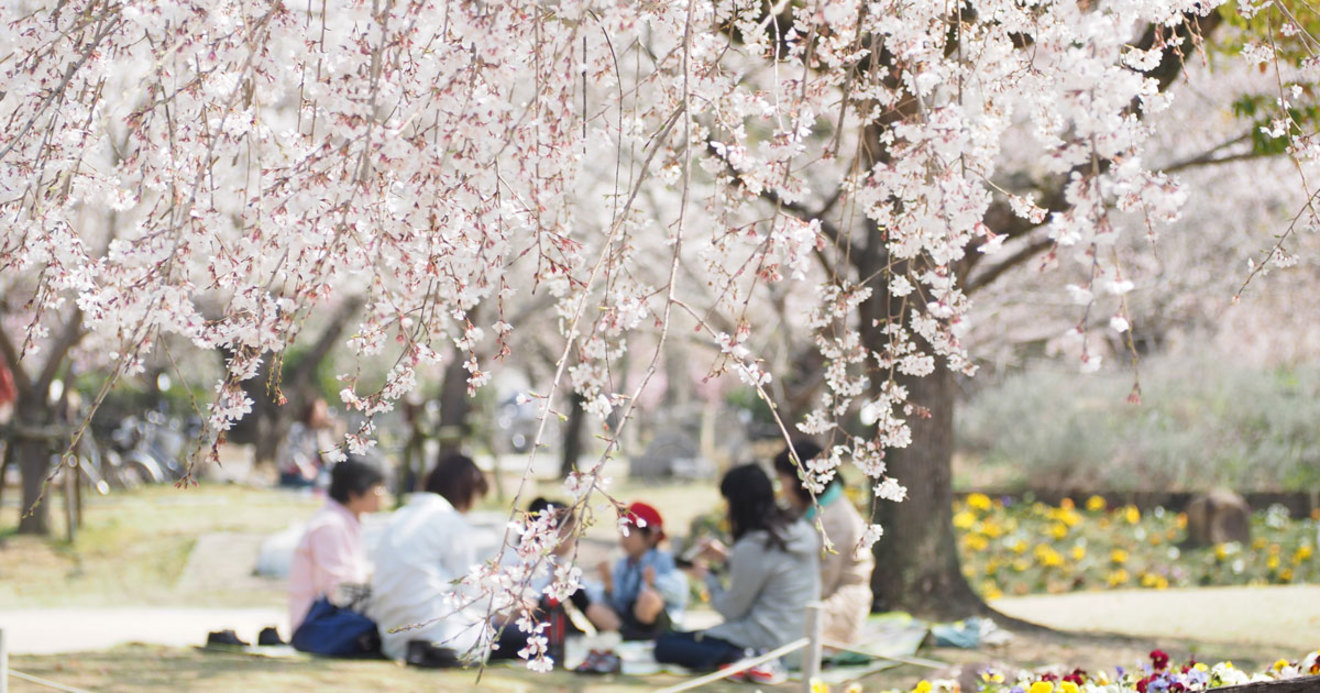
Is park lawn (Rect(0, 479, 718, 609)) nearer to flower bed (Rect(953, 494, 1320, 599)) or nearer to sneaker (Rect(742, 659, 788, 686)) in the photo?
flower bed (Rect(953, 494, 1320, 599))

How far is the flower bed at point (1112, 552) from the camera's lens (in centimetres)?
855

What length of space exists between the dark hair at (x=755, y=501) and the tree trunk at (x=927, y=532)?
1.38 metres

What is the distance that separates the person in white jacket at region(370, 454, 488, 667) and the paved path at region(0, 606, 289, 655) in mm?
1465

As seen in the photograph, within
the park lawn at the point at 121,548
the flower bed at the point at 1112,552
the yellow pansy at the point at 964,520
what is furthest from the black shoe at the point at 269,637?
the yellow pansy at the point at 964,520

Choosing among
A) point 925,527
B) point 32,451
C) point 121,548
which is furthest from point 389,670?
point 32,451

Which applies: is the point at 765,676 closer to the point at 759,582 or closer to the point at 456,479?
the point at 759,582

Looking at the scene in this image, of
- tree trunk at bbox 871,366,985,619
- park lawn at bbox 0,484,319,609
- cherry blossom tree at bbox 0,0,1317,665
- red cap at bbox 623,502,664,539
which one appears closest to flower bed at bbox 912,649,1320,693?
cherry blossom tree at bbox 0,0,1317,665

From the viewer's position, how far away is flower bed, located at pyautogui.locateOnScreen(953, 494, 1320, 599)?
8555 millimetres

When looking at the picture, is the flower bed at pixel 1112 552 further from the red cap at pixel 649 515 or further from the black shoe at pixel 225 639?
the black shoe at pixel 225 639

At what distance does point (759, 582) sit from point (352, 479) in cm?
185

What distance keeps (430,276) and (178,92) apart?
68 centimetres

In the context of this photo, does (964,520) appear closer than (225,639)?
No

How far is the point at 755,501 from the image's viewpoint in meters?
5.43

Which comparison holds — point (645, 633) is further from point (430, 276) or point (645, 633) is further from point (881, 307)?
point (430, 276)
